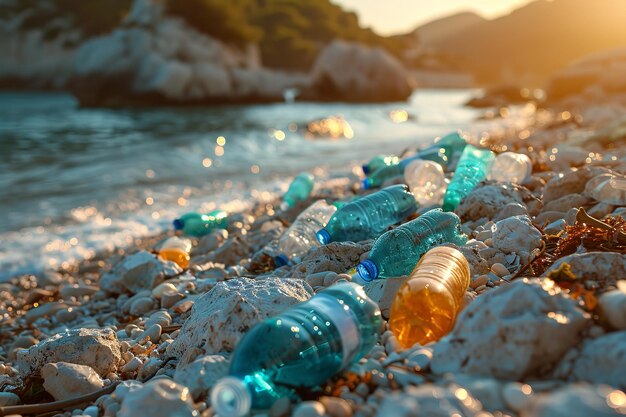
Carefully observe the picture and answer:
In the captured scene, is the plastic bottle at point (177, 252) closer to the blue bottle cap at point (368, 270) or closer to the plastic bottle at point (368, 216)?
the plastic bottle at point (368, 216)

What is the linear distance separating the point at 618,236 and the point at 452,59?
2629 inches

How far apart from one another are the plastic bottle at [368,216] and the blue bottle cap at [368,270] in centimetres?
87

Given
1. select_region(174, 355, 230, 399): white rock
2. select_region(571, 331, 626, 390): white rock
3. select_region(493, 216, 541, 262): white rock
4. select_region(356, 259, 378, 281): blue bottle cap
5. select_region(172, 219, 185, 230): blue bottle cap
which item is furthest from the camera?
select_region(172, 219, 185, 230): blue bottle cap

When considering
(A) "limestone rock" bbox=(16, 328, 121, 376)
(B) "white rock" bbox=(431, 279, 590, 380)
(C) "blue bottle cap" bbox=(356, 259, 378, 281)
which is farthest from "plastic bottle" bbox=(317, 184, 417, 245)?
(B) "white rock" bbox=(431, 279, 590, 380)

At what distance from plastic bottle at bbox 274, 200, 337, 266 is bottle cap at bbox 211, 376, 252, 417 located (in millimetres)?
1856

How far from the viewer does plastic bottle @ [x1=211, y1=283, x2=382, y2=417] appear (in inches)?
65.0

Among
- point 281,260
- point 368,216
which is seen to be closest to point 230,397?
point 281,260

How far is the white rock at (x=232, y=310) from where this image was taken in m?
1.99

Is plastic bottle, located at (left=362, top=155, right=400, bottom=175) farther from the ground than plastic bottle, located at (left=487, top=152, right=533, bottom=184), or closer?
closer

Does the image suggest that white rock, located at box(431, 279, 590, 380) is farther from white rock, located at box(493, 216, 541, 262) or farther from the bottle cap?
white rock, located at box(493, 216, 541, 262)

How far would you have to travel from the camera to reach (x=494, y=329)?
1.55 metres

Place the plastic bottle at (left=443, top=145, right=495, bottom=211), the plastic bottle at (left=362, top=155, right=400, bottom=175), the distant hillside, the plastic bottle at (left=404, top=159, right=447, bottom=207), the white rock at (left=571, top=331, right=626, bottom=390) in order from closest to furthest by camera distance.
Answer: the white rock at (left=571, top=331, right=626, bottom=390) → the plastic bottle at (left=443, top=145, right=495, bottom=211) → the plastic bottle at (left=404, top=159, right=447, bottom=207) → the plastic bottle at (left=362, top=155, right=400, bottom=175) → the distant hillside

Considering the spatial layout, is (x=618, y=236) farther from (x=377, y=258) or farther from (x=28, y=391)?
(x=28, y=391)

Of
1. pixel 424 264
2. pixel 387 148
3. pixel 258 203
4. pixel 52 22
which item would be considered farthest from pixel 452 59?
pixel 424 264
